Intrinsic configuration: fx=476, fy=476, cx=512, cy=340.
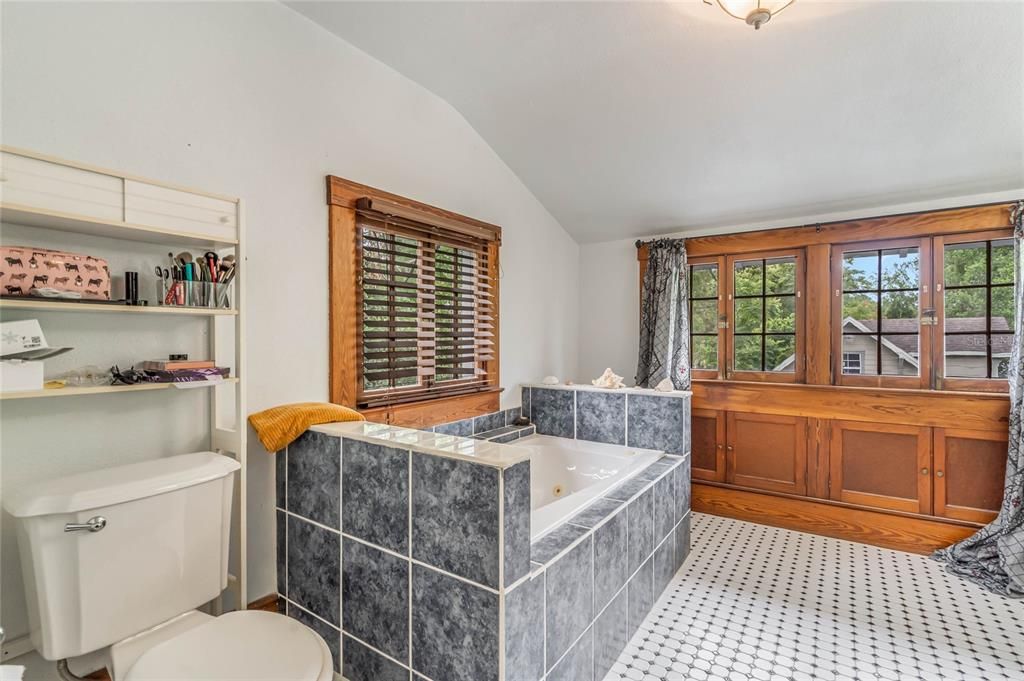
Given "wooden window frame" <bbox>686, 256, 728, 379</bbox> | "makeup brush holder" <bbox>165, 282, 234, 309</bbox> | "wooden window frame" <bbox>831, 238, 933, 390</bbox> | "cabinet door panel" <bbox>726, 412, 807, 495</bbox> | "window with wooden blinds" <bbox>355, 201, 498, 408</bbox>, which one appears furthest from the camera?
"wooden window frame" <bbox>686, 256, 728, 379</bbox>

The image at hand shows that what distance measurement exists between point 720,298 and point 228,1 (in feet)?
10.4

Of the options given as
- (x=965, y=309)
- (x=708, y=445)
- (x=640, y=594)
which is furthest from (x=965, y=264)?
(x=640, y=594)

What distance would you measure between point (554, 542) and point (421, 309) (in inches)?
53.1

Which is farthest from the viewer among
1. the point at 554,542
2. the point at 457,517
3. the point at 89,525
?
the point at 554,542

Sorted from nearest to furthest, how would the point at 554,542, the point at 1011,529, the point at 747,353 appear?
the point at 554,542
the point at 1011,529
the point at 747,353

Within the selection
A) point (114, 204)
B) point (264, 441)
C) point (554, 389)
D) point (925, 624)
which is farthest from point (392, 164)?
point (925, 624)

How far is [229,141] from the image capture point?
1.69m

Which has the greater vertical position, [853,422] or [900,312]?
[900,312]

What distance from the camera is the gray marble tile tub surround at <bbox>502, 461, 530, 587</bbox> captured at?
1.22 m

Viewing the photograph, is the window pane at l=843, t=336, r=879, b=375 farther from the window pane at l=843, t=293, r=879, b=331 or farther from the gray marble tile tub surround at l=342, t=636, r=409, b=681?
the gray marble tile tub surround at l=342, t=636, r=409, b=681

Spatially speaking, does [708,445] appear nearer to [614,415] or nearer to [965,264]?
[614,415]

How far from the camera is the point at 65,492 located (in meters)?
1.17

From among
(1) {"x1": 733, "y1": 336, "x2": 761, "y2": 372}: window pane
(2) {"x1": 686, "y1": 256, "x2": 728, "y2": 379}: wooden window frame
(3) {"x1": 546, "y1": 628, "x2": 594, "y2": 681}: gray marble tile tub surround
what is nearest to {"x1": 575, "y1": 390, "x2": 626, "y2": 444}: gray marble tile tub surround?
(2) {"x1": 686, "y1": 256, "x2": 728, "y2": 379}: wooden window frame

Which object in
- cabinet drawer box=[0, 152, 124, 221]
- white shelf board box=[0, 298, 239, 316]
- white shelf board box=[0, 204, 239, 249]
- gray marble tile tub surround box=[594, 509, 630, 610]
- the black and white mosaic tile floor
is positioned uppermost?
cabinet drawer box=[0, 152, 124, 221]
